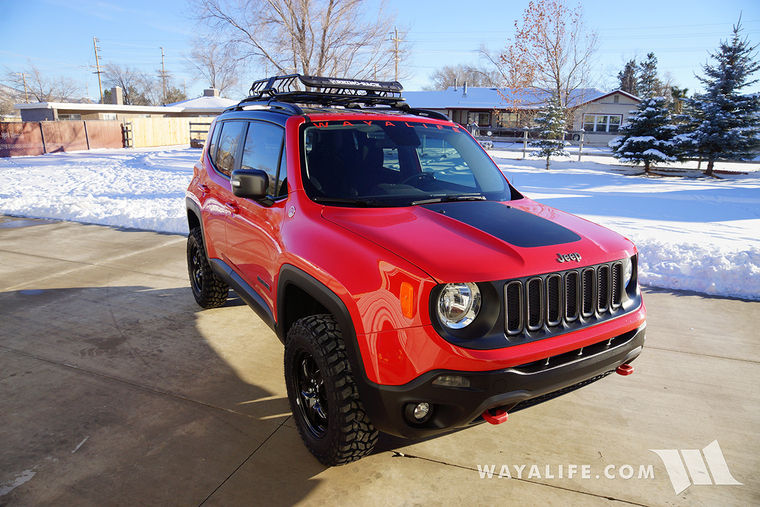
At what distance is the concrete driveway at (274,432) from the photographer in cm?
265

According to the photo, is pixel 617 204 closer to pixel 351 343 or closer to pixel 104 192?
pixel 351 343

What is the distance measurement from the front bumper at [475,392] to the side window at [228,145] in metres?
2.66

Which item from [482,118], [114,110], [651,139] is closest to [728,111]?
[651,139]

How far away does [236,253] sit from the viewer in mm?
4027

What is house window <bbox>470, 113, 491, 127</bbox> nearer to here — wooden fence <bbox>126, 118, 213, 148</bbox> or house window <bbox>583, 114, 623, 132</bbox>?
house window <bbox>583, 114, 623, 132</bbox>

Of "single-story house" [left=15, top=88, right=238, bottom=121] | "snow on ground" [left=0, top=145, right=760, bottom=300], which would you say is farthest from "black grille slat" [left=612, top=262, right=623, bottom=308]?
"single-story house" [left=15, top=88, right=238, bottom=121]

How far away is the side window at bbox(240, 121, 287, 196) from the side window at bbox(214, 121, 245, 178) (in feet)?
0.77

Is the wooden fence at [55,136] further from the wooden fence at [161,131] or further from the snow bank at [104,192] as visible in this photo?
the snow bank at [104,192]

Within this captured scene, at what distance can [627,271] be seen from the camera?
288 cm

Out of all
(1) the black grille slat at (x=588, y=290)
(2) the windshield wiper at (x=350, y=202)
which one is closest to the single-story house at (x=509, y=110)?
(2) the windshield wiper at (x=350, y=202)

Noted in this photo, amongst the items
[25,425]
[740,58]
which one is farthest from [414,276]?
[740,58]

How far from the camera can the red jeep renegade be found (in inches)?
88.8

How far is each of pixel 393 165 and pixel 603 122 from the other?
49.0 meters

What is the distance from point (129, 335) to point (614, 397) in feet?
13.4
